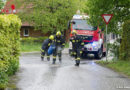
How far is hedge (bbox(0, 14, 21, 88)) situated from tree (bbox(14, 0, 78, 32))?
2448cm

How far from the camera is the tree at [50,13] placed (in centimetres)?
3669

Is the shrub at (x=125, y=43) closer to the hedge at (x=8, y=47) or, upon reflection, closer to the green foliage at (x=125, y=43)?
the green foliage at (x=125, y=43)

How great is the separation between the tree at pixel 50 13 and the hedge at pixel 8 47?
80.3ft

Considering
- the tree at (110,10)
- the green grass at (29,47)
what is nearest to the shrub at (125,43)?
the tree at (110,10)

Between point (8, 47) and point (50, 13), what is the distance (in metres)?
28.1

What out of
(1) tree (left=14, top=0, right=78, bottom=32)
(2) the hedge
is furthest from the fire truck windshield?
(1) tree (left=14, top=0, right=78, bottom=32)

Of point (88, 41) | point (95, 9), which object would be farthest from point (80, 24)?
point (95, 9)

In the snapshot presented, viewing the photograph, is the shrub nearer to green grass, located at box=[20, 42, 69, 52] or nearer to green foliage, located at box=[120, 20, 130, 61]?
green foliage, located at box=[120, 20, 130, 61]

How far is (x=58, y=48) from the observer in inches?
604

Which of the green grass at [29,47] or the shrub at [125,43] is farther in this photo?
the green grass at [29,47]

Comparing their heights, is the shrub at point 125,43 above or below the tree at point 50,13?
below

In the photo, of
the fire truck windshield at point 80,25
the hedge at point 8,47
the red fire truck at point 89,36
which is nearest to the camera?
the hedge at point 8,47

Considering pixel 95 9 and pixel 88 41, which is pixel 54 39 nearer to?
pixel 95 9

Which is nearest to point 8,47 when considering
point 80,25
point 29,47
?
point 80,25
